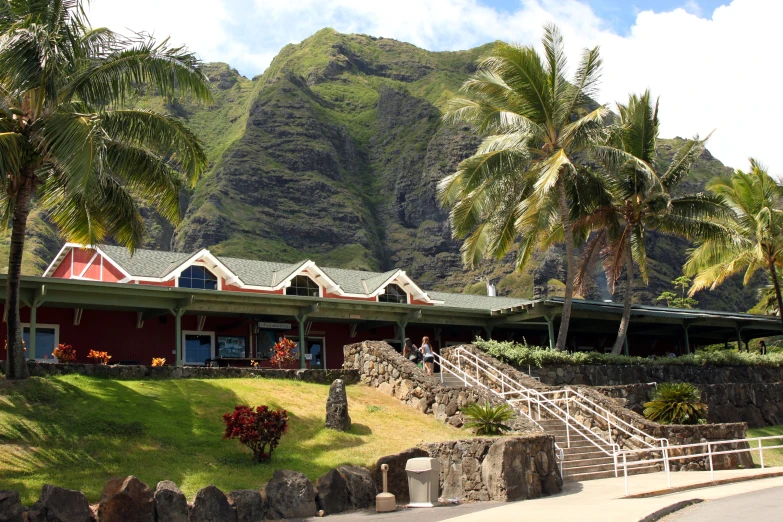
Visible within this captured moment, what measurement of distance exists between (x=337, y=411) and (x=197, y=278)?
629 inches

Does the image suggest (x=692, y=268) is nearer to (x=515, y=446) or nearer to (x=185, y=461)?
(x=515, y=446)

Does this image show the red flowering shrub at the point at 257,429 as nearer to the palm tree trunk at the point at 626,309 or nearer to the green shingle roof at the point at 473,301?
the palm tree trunk at the point at 626,309

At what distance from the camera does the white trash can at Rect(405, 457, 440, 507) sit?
13.5 m

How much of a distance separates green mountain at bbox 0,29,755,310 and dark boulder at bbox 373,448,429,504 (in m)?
70.2

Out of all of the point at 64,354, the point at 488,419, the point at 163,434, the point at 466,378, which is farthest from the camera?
the point at 466,378

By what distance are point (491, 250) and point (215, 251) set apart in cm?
6599

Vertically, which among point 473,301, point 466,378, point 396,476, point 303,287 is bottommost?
point 396,476

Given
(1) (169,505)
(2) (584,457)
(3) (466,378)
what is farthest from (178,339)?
(2) (584,457)

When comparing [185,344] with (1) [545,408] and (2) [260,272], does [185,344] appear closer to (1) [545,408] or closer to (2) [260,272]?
(2) [260,272]

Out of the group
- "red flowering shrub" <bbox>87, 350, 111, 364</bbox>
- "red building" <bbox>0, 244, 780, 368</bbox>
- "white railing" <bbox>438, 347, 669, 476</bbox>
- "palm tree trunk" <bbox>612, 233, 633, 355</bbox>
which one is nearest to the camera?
"white railing" <bbox>438, 347, 669, 476</bbox>

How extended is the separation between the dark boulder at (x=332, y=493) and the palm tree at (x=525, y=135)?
46.8 ft

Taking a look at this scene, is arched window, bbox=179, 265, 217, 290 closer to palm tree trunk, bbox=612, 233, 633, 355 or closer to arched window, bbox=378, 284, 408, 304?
arched window, bbox=378, 284, 408, 304

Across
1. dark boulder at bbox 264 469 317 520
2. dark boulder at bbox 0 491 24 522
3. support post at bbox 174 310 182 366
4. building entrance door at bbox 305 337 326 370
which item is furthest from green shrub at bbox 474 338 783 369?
dark boulder at bbox 0 491 24 522

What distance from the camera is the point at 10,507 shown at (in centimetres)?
1020
